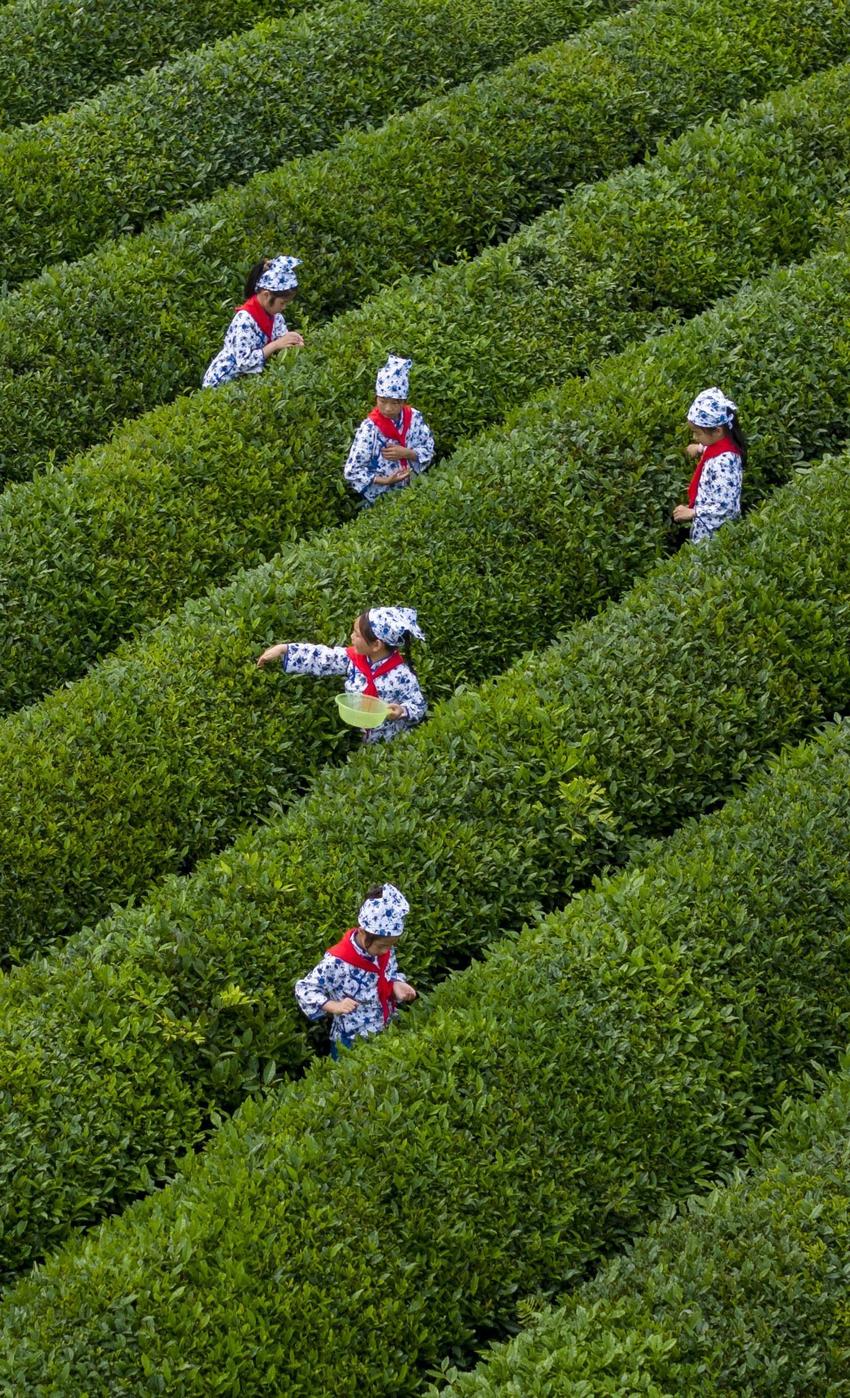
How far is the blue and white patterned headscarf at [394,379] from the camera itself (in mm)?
13133

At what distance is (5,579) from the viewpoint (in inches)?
515

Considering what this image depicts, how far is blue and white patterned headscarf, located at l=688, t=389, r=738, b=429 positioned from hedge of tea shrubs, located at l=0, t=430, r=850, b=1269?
68 centimetres

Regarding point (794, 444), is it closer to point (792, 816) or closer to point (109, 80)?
point (792, 816)

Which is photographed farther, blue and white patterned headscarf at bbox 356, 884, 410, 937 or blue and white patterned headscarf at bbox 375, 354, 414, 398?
blue and white patterned headscarf at bbox 375, 354, 414, 398

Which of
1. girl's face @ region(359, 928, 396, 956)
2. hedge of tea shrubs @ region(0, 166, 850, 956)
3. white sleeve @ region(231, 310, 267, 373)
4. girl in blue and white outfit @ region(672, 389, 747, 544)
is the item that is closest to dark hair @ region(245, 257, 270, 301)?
white sleeve @ region(231, 310, 267, 373)

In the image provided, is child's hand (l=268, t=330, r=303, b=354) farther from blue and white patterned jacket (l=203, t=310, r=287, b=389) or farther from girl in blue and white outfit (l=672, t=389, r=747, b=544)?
girl in blue and white outfit (l=672, t=389, r=747, b=544)

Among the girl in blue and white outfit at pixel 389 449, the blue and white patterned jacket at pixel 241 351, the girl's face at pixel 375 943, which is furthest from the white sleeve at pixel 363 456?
the girl's face at pixel 375 943

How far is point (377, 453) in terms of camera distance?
45.0 feet

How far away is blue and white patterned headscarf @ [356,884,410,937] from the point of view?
390 inches

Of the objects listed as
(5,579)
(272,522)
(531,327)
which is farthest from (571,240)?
(5,579)

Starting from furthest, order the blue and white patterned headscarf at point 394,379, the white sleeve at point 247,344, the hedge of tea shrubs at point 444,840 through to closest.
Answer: the white sleeve at point 247,344, the blue and white patterned headscarf at point 394,379, the hedge of tea shrubs at point 444,840

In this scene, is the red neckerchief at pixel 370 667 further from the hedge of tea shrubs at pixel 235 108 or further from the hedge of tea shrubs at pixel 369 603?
the hedge of tea shrubs at pixel 235 108

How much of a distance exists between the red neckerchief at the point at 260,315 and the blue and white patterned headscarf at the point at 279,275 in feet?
1.07

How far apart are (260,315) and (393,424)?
1.79 metres
